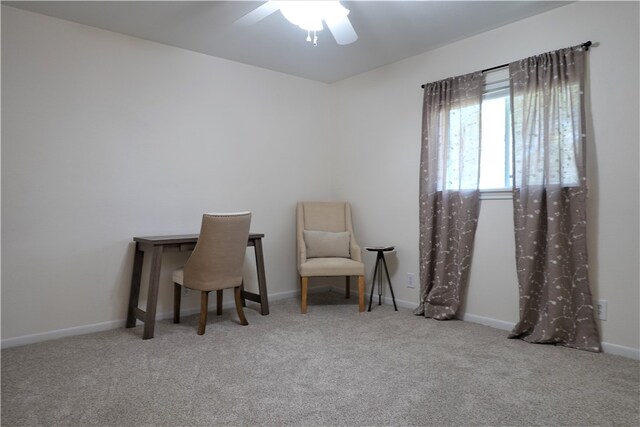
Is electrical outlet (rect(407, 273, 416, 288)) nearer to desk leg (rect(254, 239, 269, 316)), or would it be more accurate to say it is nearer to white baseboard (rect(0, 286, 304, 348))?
desk leg (rect(254, 239, 269, 316))

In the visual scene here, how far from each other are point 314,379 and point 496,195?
2.00m

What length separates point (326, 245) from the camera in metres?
3.93

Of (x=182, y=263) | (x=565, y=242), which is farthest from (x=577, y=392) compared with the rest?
(x=182, y=263)

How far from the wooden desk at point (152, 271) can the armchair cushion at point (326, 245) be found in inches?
23.9

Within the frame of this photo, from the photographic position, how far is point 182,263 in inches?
137

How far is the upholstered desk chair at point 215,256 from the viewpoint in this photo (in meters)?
2.89

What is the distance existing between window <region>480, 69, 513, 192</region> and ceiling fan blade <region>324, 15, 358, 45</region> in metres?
1.27

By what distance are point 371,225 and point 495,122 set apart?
155 centimetres

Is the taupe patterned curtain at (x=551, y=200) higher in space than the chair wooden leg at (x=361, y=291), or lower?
higher

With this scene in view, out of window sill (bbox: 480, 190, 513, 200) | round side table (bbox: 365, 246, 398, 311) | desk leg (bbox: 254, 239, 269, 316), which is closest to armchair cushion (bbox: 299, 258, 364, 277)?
round side table (bbox: 365, 246, 398, 311)

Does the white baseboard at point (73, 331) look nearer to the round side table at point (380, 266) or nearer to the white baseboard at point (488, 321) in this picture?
the round side table at point (380, 266)

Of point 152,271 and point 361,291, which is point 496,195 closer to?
point 361,291

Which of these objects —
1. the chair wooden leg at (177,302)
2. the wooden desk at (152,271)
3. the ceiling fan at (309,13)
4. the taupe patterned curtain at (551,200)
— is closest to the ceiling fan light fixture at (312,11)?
the ceiling fan at (309,13)

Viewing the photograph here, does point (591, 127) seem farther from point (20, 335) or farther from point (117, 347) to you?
point (20, 335)
